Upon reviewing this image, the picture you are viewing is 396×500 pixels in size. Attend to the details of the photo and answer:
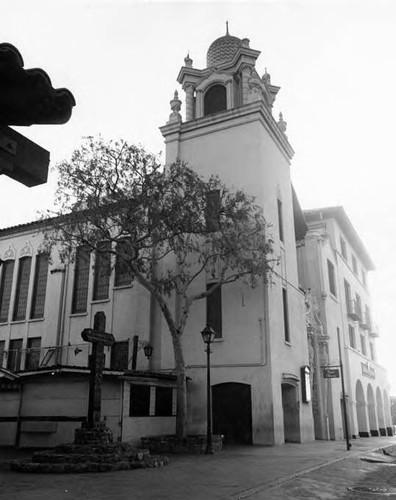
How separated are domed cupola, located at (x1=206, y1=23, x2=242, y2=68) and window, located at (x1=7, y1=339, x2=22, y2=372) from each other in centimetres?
1930

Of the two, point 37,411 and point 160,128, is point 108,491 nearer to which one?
point 37,411

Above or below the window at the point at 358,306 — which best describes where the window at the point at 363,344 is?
below

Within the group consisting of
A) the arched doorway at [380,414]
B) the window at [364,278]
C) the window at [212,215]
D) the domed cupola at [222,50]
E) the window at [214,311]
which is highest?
the domed cupola at [222,50]

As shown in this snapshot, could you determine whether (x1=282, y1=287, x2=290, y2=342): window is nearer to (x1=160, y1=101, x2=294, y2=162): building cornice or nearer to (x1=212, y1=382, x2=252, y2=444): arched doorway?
(x1=212, y1=382, x2=252, y2=444): arched doorway

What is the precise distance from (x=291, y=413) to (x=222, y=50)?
2057cm

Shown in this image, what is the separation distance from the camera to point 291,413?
23.2 m

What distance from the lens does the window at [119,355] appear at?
24220 millimetres

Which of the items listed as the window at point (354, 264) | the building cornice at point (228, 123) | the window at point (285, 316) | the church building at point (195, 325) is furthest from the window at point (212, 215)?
the window at point (354, 264)

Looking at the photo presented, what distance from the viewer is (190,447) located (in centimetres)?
1661

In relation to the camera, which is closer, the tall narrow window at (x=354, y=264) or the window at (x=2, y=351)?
the window at (x=2, y=351)

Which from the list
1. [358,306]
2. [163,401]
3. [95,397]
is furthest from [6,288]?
[358,306]

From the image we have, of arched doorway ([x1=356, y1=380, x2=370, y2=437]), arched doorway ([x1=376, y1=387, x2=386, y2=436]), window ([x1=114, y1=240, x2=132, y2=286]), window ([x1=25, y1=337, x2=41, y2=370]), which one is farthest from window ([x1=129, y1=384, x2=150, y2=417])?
arched doorway ([x1=376, y1=387, x2=386, y2=436])

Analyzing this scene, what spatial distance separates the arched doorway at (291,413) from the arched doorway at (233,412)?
2.54 m

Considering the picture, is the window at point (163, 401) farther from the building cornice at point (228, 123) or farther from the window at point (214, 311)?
the building cornice at point (228, 123)
